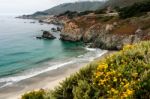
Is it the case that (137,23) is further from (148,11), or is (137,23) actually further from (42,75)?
(42,75)

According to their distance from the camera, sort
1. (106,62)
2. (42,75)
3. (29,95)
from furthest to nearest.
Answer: (42,75), (29,95), (106,62)

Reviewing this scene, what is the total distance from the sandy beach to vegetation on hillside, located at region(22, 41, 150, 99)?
22627 mm

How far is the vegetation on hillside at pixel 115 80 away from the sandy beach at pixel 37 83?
22627mm

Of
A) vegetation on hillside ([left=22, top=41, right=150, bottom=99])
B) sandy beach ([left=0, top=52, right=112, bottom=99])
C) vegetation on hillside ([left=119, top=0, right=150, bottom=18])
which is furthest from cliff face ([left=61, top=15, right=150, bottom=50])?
vegetation on hillside ([left=22, top=41, right=150, bottom=99])

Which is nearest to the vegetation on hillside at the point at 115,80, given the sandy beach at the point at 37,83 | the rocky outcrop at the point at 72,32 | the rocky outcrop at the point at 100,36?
the sandy beach at the point at 37,83

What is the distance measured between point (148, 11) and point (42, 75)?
4857cm

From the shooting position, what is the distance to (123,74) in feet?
27.2

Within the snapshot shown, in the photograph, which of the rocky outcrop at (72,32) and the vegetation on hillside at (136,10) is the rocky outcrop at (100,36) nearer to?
the rocky outcrop at (72,32)

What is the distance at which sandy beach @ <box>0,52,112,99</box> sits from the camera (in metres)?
33.5

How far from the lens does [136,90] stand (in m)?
7.77

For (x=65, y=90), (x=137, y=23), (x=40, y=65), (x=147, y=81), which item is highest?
(x=147, y=81)

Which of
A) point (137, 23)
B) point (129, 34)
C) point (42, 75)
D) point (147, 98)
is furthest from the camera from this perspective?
point (137, 23)

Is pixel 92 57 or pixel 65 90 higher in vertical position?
pixel 65 90

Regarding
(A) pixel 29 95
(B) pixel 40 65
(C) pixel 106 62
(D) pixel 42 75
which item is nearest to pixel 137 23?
(B) pixel 40 65
